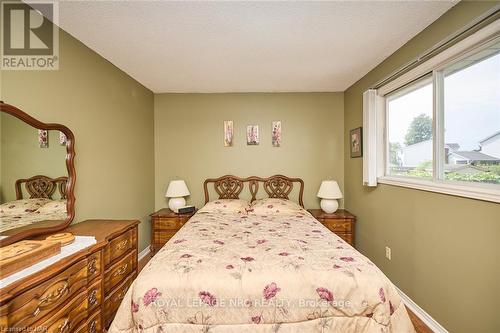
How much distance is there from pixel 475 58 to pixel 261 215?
7.91ft

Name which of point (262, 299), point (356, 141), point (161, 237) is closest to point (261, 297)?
point (262, 299)

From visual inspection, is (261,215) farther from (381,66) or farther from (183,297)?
(381,66)

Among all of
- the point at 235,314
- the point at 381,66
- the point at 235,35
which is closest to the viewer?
the point at 235,314

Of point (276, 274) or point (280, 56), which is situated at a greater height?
point (280, 56)

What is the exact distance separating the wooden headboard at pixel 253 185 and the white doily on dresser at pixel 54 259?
2012 millimetres

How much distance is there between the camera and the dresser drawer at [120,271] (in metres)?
1.69

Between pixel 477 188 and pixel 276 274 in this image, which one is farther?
pixel 477 188

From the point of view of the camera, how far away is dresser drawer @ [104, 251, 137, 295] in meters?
1.69

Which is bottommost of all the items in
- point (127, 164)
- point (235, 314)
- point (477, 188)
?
point (235, 314)

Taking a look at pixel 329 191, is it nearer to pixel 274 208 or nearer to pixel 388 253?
pixel 274 208

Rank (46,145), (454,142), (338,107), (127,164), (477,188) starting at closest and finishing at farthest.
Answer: (477,188) < (46,145) < (454,142) < (127,164) < (338,107)

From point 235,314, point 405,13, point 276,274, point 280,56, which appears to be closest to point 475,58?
point 405,13

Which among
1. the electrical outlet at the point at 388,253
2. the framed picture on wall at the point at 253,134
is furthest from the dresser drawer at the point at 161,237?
the electrical outlet at the point at 388,253

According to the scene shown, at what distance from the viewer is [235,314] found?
49.5 inches
